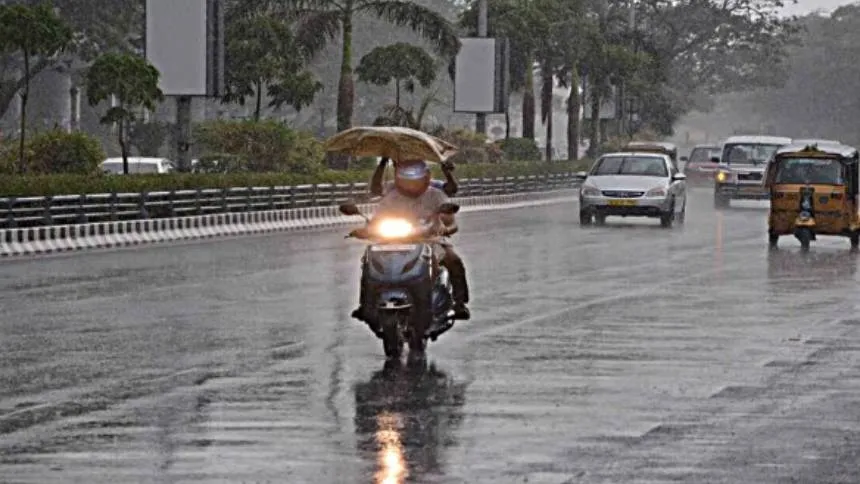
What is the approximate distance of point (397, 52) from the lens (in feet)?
206

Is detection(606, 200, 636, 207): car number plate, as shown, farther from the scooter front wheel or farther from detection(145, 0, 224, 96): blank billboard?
the scooter front wheel

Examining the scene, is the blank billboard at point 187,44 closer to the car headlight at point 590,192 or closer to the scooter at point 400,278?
the car headlight at point 590,192

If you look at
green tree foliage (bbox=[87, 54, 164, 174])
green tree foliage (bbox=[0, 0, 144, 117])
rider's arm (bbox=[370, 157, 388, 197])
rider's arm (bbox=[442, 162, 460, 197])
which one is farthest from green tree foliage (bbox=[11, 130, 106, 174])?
green tree foliage (bbox=[0, 0, 144, 117])

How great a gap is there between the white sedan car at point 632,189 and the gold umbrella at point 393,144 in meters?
29.1

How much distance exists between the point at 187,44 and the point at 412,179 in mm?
30958

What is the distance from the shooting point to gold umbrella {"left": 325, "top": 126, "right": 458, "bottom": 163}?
696 inches

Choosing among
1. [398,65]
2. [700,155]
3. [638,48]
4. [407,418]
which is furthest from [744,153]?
[407,418]

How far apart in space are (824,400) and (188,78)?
3429cm

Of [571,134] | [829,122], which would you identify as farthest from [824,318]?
[829,122]

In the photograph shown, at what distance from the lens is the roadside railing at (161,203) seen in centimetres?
3625

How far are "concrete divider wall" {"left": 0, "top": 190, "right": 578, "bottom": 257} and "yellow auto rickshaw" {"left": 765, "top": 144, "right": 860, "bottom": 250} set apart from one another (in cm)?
1065

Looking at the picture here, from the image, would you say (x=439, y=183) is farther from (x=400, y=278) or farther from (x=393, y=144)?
(x=400, y=278)

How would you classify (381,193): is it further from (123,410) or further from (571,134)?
(571,134)

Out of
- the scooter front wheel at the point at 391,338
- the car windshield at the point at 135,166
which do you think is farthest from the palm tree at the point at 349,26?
the scooter front wheel at the point at 391,338
